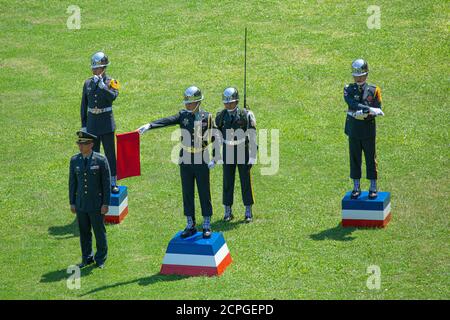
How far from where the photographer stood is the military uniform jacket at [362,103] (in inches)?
736

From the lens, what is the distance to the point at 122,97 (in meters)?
26.7

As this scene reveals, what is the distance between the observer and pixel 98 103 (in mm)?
19578

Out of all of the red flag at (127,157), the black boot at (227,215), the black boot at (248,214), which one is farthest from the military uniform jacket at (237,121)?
the red flag at (127,157)

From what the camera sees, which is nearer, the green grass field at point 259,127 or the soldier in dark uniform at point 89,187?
the green grass field at point 259,127

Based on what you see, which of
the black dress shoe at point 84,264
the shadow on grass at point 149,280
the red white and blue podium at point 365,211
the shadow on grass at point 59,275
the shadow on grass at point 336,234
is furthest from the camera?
the red white and blue podium at point 365,211

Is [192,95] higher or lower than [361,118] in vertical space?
higher

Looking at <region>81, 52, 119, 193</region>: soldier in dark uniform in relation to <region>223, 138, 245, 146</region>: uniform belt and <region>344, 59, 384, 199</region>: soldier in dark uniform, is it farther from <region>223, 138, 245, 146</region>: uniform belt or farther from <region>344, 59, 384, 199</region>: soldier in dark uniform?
<region>344, 59, 384, 199</region>: soldier in dark uniform

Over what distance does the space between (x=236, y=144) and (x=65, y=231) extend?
3.46 m

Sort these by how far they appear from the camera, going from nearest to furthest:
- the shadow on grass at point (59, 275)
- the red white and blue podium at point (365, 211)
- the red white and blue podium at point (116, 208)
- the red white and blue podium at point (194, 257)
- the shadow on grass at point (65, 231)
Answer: the red white and blue podium at point (194, 257), the shadow on grass at point (59, 275), the red white and blue podium at point (365, 211), the shadow on grass at point (65, 231), the red white and blue podium at point (116, 208)

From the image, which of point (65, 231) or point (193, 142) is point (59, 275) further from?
point (193, 142)

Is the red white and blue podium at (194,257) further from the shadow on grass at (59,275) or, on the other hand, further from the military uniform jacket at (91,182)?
the military uniform jacket at (91,182)

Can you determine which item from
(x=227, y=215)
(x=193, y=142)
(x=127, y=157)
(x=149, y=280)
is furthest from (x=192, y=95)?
(x=227, y=215)

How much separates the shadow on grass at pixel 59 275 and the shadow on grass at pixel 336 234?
13.0 ft

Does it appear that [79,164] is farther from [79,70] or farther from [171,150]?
[79,70]
